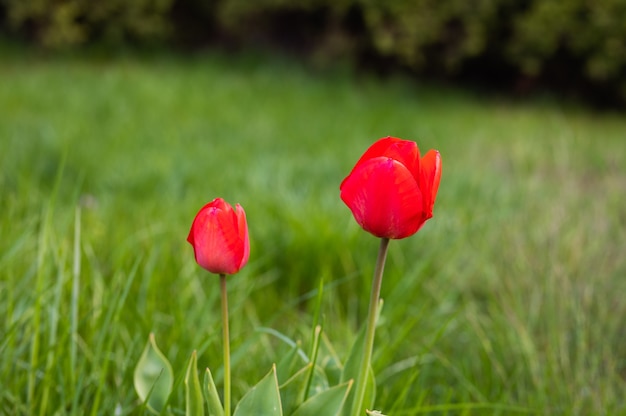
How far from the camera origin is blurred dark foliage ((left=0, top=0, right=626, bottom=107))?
5.04 m

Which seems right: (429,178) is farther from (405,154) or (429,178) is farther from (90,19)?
(90,19)

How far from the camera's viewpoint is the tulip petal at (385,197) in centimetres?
83

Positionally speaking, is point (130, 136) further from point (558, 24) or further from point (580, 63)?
point (580, 63)

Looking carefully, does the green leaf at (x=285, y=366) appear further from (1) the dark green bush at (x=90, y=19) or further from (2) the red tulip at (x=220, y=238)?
(1) the dark green bush at (x=90, y=19)

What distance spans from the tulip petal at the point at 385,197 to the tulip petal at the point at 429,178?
0.02 m

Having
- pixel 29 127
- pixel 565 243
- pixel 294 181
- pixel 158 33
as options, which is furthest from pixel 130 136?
pixel 158 33

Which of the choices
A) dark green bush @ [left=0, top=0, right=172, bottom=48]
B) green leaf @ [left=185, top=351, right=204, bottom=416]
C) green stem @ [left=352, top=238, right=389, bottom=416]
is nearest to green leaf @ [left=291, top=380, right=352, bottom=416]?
green stem @ [left=352, top=238, right=389, bottom=416]

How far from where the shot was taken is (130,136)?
3.72 m

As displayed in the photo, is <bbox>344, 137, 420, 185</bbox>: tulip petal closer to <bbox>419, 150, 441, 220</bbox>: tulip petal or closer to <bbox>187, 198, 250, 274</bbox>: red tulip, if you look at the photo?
<bbox>419, 150, 441, 220</bbox>: tulip petal

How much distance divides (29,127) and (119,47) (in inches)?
109

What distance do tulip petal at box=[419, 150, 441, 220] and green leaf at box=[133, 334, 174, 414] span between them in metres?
0.45

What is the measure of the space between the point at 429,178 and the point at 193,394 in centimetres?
42

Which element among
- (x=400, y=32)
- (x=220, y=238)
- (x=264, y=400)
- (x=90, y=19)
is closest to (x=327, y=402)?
(x=264, y=400)

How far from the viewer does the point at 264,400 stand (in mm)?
931
